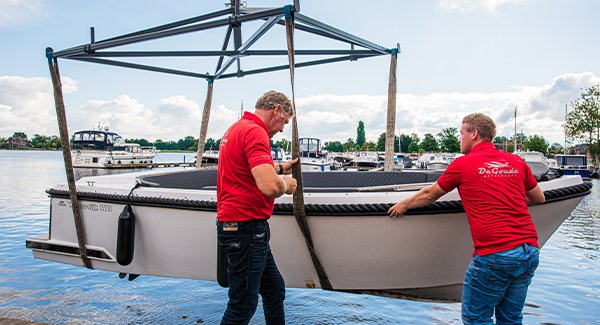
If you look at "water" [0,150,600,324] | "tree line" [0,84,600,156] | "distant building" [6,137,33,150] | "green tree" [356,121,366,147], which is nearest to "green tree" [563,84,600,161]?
"tree line" [0,84,600,156]

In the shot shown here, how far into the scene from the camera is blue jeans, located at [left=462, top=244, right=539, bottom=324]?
2703 millimetres

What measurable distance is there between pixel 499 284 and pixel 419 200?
0.77 metres

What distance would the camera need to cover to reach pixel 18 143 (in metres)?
146

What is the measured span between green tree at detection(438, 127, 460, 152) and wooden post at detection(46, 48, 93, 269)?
341 ft

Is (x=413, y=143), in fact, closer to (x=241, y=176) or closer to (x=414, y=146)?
(x=414, y=146)

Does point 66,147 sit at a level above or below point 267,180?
above

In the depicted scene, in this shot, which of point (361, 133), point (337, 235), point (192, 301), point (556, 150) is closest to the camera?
point (337, 235)

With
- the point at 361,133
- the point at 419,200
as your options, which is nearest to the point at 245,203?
the point at 419,200

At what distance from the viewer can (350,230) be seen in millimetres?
3604

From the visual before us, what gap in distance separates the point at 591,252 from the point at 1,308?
9.56 m

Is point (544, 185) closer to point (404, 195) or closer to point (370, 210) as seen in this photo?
point (404, 195)

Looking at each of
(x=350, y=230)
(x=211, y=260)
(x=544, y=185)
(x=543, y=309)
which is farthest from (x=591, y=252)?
(x=211, y=260)

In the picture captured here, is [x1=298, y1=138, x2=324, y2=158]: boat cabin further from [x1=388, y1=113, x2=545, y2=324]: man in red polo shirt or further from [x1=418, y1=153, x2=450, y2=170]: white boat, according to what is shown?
[x1=388, y1=113, x2=545, y2=324]: man in red polo shirt

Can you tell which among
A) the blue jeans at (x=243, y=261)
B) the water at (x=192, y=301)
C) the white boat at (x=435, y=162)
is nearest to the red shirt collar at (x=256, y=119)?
the blue jeans at (x=243, y=261)
